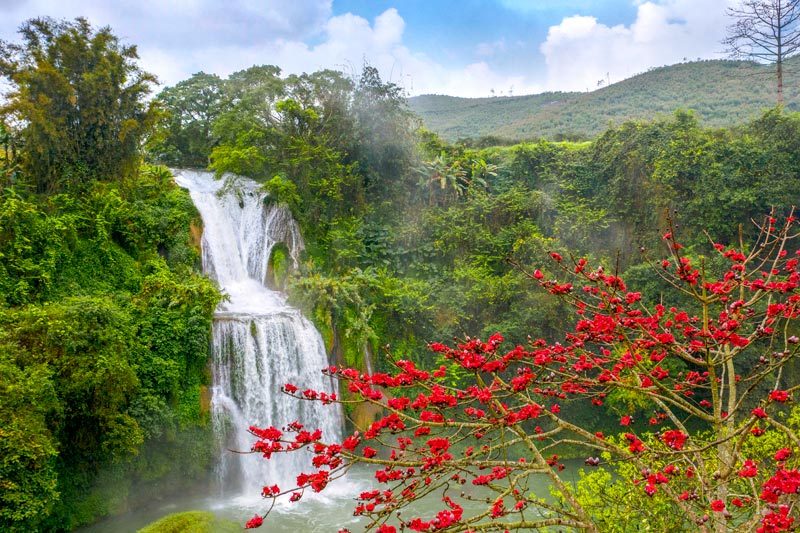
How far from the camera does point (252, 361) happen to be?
34.2 ft

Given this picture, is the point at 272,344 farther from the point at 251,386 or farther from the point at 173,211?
the point at 173,211

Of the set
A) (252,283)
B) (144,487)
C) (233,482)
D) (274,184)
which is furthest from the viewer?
(274,184)

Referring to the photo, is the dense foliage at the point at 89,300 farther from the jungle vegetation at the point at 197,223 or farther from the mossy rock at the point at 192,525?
the mossy rock at the point at 192,525

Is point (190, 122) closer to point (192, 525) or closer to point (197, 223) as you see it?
point (197, 223)

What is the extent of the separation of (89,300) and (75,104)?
5.80 m

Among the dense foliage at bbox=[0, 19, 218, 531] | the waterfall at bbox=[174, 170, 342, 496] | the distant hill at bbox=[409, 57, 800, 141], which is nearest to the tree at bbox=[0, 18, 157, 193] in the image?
the dense foliage at bbox=[0, 19, 218, 531]

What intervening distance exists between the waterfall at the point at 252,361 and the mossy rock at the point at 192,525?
1.86 m

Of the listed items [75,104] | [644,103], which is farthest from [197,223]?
[644,103]

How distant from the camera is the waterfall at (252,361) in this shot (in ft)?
32.8

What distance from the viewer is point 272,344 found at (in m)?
10.8

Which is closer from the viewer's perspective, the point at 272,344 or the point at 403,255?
the point at 272,344

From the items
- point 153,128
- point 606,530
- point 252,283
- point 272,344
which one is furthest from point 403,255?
point 606,530

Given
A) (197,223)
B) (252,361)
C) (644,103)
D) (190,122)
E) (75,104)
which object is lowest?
(252,361)

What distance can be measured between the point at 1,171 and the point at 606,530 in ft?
41.3
